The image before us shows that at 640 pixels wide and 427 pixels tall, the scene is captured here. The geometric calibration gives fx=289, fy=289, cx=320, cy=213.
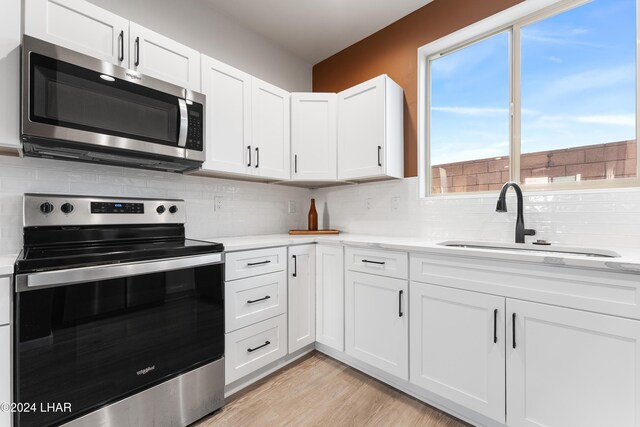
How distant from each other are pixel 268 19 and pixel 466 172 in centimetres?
207

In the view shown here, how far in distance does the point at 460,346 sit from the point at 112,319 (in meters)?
1.67

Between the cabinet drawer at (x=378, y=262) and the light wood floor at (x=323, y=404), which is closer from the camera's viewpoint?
the light wood floor at (x=323, y=404)

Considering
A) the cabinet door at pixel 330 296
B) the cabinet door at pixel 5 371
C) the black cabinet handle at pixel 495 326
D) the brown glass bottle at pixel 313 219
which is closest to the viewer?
the cabinet door at pixel 5 371

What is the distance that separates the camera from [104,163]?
67.5 inches

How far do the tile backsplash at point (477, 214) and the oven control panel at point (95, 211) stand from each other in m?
1.47

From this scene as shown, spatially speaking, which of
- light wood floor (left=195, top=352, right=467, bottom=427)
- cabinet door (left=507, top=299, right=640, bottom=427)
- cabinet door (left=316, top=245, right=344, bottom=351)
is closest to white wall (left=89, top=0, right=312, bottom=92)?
cabinet door (left=316, top=245, right=344, bottom=351)

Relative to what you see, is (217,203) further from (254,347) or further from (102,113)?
(254,347)

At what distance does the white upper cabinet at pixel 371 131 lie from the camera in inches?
87.8

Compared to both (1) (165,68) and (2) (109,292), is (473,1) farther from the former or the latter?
(2) (109,292)

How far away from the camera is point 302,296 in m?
2.17

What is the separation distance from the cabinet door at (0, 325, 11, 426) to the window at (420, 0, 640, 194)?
8.14 feet

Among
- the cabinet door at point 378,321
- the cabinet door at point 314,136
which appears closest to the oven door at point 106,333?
the cabinet door at point 378,321

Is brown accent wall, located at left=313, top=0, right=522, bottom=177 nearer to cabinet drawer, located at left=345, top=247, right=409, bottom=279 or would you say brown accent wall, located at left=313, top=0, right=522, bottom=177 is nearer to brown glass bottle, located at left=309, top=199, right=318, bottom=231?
cabinet drawer, located at left=345, top=247, right=409, bottom=279

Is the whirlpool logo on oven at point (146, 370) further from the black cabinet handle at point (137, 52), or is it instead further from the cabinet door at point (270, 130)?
the black cabinet handle at point (137, 52)
